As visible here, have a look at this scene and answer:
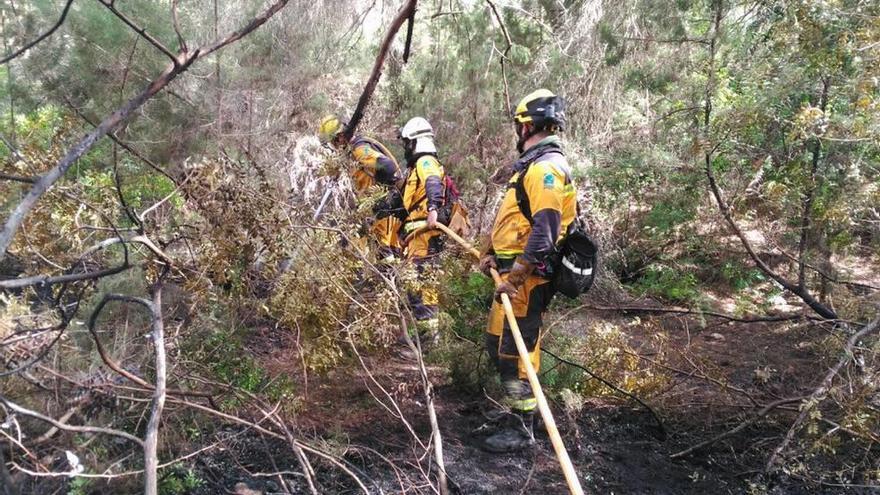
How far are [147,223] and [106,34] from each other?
117 inches

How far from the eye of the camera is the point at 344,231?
3.81 m

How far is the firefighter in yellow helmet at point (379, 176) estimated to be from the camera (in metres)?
5.73

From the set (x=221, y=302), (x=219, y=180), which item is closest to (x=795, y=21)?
(x=219, y=180)

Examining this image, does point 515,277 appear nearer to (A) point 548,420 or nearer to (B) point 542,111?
(B) point 542,111

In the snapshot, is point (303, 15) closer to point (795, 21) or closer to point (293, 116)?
point (293, 116)

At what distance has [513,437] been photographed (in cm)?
417

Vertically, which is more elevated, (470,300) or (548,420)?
(548,420)

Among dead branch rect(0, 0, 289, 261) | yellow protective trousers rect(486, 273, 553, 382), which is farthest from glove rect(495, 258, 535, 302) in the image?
dead branch rect(0, 0, 289, 261)

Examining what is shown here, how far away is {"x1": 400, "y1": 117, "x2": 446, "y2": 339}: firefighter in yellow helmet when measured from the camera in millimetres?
5438

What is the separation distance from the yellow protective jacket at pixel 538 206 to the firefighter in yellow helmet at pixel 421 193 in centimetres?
133

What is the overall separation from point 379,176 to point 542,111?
2.20m

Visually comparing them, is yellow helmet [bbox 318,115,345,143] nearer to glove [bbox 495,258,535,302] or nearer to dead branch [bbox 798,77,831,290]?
glove [bbox 495,258,535,302]

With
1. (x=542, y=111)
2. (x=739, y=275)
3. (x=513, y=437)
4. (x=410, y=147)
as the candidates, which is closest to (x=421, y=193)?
(x=410, y=147)

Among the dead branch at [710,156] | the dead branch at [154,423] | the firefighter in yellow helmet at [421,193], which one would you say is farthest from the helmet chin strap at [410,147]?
the dead branch at [154,423]
